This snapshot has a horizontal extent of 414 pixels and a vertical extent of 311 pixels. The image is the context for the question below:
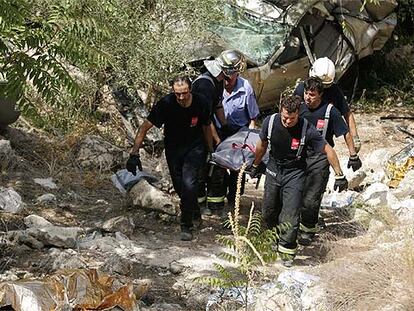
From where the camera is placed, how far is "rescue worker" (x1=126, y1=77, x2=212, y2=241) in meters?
6.58

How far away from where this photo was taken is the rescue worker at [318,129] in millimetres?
6523

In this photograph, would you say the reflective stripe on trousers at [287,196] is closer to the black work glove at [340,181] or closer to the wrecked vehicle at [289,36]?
the black work glove at [340,181]

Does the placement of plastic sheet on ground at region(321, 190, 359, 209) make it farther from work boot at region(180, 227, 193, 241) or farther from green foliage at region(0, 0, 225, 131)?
green foliage at region(0, 0, 225, 131)

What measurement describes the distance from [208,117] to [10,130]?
3192 millimetres

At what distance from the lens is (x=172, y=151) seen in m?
6.80

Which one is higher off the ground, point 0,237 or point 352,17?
point 352,17

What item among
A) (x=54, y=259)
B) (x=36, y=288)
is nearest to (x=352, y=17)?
(x=54, y=259)

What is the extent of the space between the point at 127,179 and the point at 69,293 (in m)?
3.15

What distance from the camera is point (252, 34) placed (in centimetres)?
1051

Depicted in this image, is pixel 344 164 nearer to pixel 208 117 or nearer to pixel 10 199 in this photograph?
pixel 208 117

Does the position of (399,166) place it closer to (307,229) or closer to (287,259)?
(307,229)

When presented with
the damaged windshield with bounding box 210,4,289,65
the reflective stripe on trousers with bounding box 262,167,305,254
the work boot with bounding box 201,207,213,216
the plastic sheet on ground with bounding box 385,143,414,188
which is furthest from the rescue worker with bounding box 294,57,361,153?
the damaged windshield with bounding box 210,4,289,65

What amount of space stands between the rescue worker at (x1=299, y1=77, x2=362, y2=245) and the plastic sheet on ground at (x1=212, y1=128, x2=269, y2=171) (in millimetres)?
432

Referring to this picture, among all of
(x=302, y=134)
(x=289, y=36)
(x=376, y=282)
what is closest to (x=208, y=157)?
(x=302, y=134)
